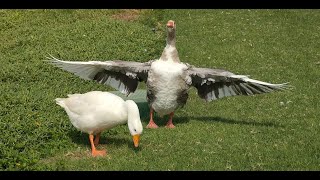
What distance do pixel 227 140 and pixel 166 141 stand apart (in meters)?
0.88

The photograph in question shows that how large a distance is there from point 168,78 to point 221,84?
3.21 ft

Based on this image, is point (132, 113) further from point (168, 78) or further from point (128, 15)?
point (128, 15)

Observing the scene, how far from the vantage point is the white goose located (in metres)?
7.46

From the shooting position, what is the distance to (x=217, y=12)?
18266mm

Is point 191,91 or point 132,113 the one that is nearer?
point 132,113

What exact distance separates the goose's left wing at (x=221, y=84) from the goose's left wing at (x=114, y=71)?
0.82 m

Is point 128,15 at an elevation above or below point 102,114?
below

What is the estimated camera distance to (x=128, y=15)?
17.6 metres

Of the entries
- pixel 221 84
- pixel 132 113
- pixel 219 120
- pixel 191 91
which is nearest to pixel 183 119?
pixel 219 120

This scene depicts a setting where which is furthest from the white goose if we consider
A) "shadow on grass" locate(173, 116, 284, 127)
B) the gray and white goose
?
"shadow on grass" locate(173, 116, 284, 127)

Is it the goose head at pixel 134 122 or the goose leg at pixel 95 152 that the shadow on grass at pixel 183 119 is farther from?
the goose head at pixel 134 122

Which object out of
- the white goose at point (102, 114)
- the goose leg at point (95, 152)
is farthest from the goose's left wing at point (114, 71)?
the goose leg at point (95, 152)

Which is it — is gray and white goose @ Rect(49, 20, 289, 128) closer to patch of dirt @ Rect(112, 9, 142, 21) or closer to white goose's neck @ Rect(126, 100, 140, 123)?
white goose's neck @ Rect(126, 100, 140, 123)

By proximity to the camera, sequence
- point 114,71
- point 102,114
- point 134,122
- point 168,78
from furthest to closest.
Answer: point 114,71, point 168,78, point 102,114, point 134,122
